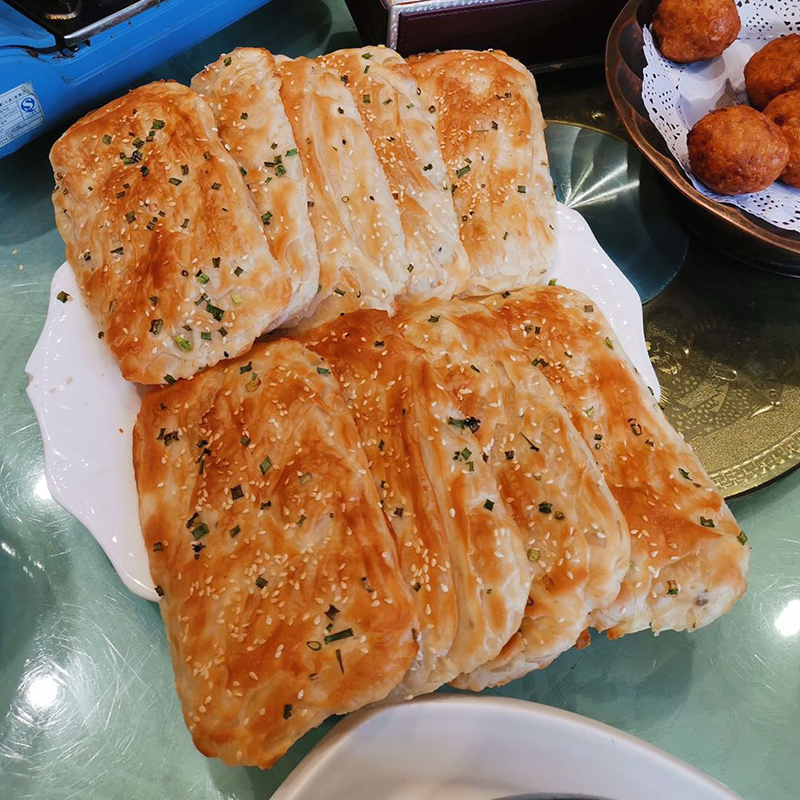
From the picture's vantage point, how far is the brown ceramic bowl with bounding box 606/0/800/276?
8.34 ft

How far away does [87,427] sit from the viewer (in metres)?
2.11

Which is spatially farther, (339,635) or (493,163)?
(493,163)

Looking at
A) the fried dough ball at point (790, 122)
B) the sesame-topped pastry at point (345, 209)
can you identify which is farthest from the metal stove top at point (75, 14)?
the fried dough ball at point (790, 122)

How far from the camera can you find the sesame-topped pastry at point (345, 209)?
2205mm

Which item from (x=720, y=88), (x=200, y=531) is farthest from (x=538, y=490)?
(x=720, y=88)

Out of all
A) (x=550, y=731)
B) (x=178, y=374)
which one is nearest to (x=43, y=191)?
(x=178, y=374)

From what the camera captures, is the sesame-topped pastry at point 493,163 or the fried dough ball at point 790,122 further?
the fried dough ball at point 790,122

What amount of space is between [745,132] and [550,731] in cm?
223

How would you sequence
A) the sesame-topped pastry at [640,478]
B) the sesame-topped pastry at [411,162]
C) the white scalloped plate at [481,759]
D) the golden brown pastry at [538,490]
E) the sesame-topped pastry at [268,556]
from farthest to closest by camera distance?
the sesame-topped pastry at [411,162], the sesame-topped pastry at [640,478], the golden brown pastry at [538,490], the sesame-topped pastry at [268,556], the white scalloped plate at [481,759]

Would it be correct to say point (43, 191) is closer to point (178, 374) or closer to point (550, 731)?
point (178, 374)

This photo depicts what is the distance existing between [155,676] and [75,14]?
7.35 feet

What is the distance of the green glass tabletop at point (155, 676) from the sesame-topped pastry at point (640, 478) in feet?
1.46

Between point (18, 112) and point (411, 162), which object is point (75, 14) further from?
point (411, 162)

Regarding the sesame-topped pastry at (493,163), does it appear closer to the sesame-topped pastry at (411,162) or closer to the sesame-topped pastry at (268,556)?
the sesame-topped pastry at (411,162)
